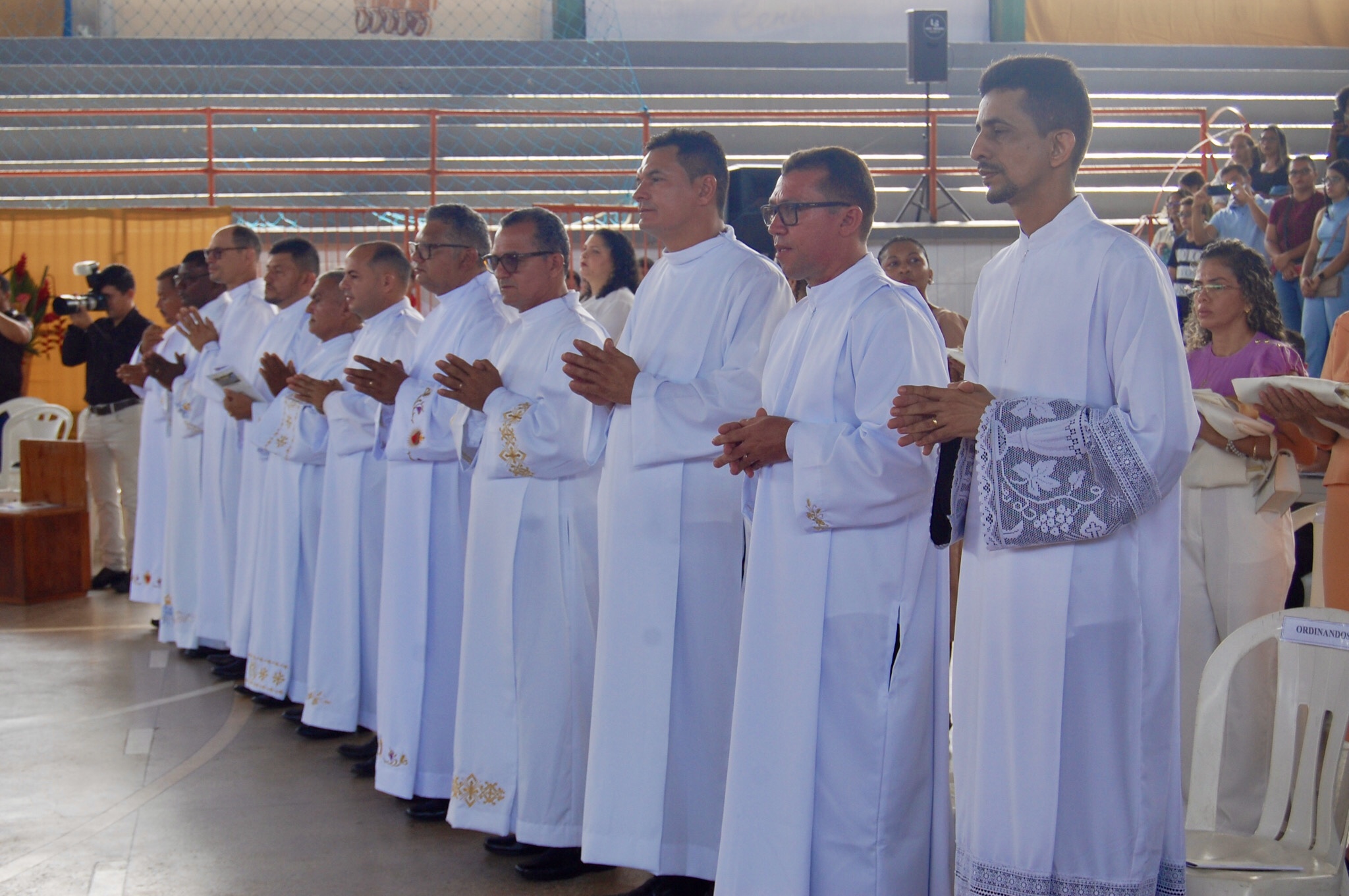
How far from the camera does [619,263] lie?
6.47 m

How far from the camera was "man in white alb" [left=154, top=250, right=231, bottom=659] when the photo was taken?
6777 millimetres

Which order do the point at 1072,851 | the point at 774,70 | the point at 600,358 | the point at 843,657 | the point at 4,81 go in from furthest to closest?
the point at 774,70
the point at 4,81
the point at 600,358
the point at 843,657
the point at 1072,851

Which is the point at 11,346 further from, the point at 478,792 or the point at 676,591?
the point at 676,591

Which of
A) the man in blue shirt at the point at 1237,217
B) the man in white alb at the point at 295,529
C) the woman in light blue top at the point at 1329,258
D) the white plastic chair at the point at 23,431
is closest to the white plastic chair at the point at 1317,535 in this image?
the man in white alb at the point at 295,529

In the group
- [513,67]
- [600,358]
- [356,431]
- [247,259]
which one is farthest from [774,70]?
[600,358]

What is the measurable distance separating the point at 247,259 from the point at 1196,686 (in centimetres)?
475

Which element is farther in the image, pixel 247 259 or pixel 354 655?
pixel 247 259

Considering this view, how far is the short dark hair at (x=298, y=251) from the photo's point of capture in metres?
6.25

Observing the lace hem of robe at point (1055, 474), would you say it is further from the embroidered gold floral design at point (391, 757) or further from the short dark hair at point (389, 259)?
the short dark hair at point (389, 259)

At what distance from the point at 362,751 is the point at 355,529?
815mm

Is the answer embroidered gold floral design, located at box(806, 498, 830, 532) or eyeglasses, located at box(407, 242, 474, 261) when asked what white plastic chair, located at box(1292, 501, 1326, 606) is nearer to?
embroidered gold floral design, located at box(806, 498, 830, 532)

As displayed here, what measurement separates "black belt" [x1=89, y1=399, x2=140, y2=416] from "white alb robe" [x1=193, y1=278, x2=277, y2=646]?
2.27m

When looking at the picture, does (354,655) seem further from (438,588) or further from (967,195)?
(967,195)

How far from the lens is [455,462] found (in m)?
4.58
